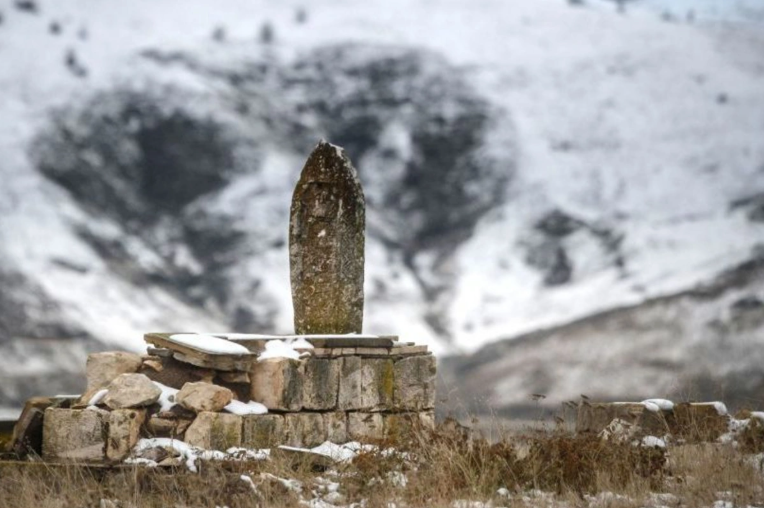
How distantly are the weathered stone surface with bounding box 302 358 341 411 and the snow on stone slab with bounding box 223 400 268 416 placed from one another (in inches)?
17.3

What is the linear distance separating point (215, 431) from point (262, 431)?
1.56 feet

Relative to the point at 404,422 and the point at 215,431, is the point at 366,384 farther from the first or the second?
the point at 215,431

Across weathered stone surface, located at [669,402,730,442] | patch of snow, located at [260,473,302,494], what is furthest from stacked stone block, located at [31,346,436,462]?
weathered stone surface, located at [669,402,730,442]

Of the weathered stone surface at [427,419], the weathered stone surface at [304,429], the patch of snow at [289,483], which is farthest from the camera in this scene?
the weathered stone surface at [427,419]

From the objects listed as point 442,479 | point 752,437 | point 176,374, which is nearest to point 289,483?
point 442,479

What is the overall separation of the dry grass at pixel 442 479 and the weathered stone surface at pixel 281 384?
982mm

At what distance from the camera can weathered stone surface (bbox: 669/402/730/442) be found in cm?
1230

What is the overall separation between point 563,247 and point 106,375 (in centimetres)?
4392

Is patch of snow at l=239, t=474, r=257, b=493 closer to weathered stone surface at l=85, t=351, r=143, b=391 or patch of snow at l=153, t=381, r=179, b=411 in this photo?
patch of snow at l=153, t=381, r=179, b=411

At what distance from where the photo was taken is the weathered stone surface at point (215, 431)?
10664 millimetres

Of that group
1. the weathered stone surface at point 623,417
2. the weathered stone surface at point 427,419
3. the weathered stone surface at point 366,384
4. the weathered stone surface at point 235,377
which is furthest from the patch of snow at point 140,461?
the weathered stone surface at point 623,417

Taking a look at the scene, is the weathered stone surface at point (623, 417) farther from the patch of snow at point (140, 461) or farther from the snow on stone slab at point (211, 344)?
the patch of snow at point (140, 461)

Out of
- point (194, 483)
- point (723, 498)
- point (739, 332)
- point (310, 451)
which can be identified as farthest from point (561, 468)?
point (739, 332)

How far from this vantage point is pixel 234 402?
11.1 metres
